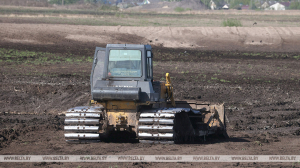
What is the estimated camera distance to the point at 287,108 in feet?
57.0

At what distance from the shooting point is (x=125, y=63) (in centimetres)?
1127

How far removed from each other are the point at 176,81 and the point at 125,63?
1119 centimetres

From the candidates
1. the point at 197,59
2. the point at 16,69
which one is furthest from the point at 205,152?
the point at 197,59

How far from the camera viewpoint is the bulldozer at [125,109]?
413 inches

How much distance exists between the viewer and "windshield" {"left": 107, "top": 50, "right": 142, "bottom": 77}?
36.7 ft

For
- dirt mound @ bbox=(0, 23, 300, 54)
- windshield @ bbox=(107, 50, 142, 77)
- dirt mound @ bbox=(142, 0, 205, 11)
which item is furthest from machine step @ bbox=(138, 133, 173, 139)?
dirt mound @ bbox=(142, 0, 205, 11)

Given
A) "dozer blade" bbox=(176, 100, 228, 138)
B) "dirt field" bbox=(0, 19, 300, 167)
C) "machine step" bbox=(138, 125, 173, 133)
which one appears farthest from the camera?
"dozer blade" bbox=(176, 100, 228, 138)

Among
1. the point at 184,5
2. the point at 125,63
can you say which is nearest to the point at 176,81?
the point at 125,63

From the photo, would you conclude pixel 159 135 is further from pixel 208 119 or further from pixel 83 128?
pixel 208 119

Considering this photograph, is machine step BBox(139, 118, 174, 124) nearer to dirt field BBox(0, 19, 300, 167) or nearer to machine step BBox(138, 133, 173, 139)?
machine step BBox(138, 133, 173, 139)

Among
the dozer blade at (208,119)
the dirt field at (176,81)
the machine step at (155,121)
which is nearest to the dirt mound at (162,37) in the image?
the dirt field at (176,81)

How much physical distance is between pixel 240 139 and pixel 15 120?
25.4ft

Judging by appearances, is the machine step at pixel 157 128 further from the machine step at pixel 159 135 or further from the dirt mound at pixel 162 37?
the dirt mound at pixel 162 37

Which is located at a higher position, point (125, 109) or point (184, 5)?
point (125, 109)
